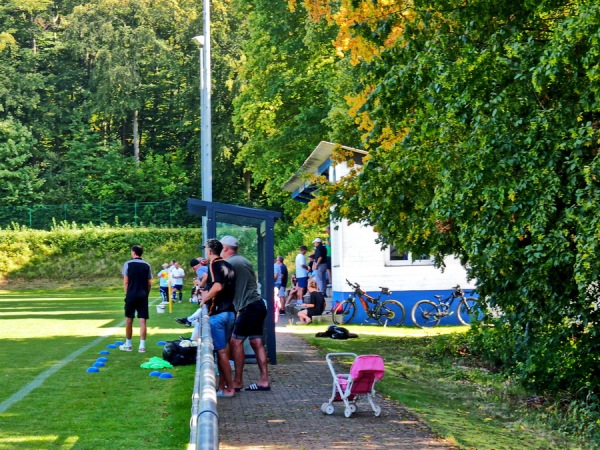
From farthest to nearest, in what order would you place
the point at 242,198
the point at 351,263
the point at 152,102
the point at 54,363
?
the point at 152,102 → the point at 242,198 → the point at 351,263 → the point at 54,363

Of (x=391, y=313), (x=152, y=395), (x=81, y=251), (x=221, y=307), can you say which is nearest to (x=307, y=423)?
(x=221, y=307)

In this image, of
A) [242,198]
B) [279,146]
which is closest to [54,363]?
[279,146]

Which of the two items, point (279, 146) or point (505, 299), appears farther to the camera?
point (279, 146)

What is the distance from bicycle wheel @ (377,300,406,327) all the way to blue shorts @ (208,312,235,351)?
13509mm

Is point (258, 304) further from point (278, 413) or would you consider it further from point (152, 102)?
point (152, 102)

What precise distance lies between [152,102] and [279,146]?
118ft

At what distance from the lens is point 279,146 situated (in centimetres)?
4700

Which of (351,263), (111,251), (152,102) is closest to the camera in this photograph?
(351,263)

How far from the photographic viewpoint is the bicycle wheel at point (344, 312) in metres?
25.9

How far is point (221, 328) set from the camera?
12664 millimetres

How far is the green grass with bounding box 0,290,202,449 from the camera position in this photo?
33.5 ft

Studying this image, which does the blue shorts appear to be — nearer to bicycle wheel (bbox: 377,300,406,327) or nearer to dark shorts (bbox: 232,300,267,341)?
dark shorts (bbox: 232,300,267,341)

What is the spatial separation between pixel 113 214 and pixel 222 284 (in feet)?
188

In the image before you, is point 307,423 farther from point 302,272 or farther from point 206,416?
point 302,272
